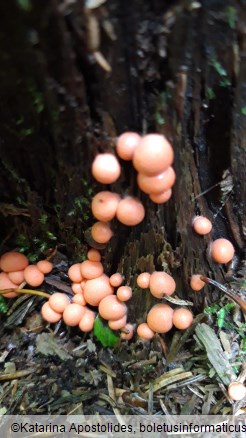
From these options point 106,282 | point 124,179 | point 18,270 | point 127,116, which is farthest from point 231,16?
point 18,270

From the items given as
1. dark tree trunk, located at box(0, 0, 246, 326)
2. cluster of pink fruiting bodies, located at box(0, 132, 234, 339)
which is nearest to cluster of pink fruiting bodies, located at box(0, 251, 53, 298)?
cluster of pink fruiting bodies, located at box(0, 132, 234, 339)

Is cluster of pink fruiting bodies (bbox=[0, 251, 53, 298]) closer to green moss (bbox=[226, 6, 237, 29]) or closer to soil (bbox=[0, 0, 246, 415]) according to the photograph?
soil (bbox=[0, 0, 246, 415])

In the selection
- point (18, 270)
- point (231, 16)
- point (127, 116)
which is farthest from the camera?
point (18, 270)

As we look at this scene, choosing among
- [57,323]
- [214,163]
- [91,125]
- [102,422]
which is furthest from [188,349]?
[91,125]

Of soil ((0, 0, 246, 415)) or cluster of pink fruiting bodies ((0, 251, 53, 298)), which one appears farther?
cluster of pink fruiting bodies ((0, 251, 53, 298))

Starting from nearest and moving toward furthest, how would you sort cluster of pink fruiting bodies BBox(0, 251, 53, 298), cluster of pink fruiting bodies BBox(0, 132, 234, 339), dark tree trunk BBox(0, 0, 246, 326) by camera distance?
dark tree trunk BBox(0, 0, 246, 326) < cluster of pink fruiting bodies BBox(0, 132, 234, 339) < cluster of pink fruiting bodies BBox(0, 251, 53, 298)

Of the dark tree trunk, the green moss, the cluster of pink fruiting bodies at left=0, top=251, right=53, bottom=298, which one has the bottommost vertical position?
the cluster of pink fruiting bodies at left=0, top=251, right=53, bottom=298

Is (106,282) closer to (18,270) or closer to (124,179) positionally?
(18,270)

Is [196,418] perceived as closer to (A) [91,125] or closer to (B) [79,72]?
(A) [91,125]

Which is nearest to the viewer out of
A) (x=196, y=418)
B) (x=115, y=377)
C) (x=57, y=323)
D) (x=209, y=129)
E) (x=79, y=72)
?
(x=79, y=72)
